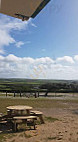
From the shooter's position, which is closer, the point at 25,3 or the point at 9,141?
the point at 25,3

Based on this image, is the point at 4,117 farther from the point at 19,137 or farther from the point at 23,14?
the point at 23,14

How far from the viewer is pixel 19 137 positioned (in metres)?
4.76

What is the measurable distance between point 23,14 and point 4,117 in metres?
4.92

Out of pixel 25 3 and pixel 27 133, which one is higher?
pixel 25 3

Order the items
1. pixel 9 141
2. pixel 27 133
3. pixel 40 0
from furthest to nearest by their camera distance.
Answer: pixel 27 133, pixel 9 141, pixel 40 0

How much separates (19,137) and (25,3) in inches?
163

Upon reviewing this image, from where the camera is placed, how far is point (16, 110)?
5930 mm

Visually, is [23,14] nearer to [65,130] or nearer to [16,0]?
[16,0]

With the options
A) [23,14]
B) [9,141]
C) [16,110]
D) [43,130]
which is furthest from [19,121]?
[23,14]

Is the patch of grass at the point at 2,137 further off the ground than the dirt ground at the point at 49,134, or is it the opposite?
the patch of grass at the point at 2,137

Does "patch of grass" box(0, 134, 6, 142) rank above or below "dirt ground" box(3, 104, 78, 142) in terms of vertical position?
above

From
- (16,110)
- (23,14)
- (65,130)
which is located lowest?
(65,130)

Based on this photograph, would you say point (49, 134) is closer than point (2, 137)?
No

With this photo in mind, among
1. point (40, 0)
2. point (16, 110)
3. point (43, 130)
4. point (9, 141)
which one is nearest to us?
point (40, 0)
